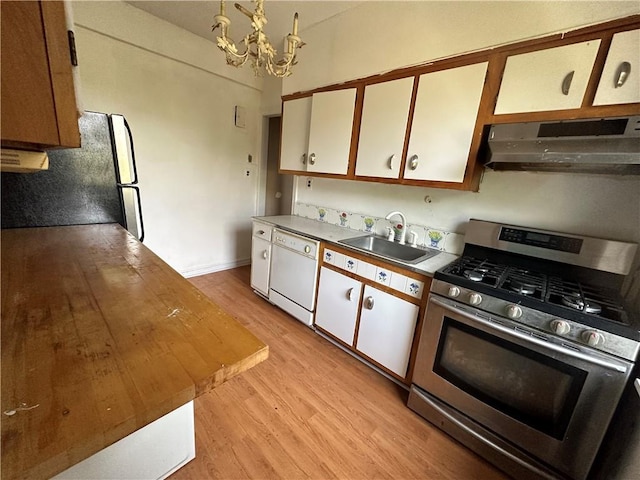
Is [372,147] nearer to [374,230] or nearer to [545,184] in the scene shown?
[374,230]

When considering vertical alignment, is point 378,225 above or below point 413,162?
below

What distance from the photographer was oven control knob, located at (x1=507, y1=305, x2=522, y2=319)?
1.19 m

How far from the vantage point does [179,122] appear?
111 inches

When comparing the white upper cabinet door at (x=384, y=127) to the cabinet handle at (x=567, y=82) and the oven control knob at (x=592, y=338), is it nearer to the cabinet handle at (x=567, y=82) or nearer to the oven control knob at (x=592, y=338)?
the cabinet handle at (x=567, y=82)

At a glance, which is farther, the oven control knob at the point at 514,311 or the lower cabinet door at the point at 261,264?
the lower cabinet door at the point at 261,264

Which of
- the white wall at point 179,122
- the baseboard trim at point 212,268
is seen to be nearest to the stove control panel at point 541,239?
the white wall at point 179,122

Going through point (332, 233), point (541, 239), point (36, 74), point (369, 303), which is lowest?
point (369, 303)

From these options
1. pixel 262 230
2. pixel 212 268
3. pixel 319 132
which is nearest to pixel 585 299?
pixel 319 132

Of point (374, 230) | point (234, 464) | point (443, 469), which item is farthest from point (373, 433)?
point (374, 230)

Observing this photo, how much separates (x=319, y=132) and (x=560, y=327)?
6.82 feet

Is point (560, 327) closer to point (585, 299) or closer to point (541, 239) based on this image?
point (585, 299)

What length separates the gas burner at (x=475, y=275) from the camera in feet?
4.44

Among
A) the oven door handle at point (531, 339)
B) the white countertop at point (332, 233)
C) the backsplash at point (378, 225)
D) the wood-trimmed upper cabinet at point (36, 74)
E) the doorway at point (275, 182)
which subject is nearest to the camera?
the wood-trimmed upper cabinet at point (36, 74)

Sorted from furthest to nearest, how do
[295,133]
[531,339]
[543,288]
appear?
[295,133] → [543,288] → [531,339]
